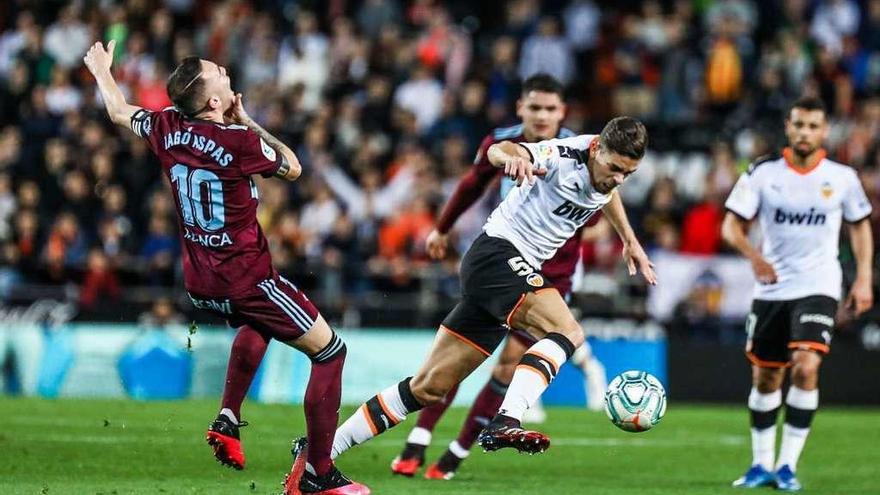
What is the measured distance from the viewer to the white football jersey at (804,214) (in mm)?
10648

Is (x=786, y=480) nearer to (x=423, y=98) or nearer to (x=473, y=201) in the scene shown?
(x=473, y=201)

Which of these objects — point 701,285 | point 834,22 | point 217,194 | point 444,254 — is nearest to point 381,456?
point 444,254

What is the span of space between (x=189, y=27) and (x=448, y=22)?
374 centimetres

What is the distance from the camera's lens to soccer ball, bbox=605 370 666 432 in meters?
8.70

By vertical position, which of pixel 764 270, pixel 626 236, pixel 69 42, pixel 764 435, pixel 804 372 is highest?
pixel 69 42

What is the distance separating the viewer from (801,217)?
10.7 meters

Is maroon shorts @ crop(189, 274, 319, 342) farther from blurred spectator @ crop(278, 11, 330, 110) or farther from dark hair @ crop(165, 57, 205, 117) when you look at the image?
blurred spectator @ crop(278, 11, 330, 110)

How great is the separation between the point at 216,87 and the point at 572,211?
85.1 inches

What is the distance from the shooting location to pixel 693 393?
1861 cm

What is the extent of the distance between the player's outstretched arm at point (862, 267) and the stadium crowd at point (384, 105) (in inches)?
315

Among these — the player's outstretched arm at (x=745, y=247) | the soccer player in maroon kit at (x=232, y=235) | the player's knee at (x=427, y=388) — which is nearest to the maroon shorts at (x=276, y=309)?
the soccer player in maroon kit at (x=232, y=235)

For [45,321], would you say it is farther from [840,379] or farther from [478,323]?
[478,323]

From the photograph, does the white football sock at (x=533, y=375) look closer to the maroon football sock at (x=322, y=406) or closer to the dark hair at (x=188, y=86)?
the maroon football sock at (x=322, y=406)

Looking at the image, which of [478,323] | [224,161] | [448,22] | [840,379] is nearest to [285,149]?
[224,161]
